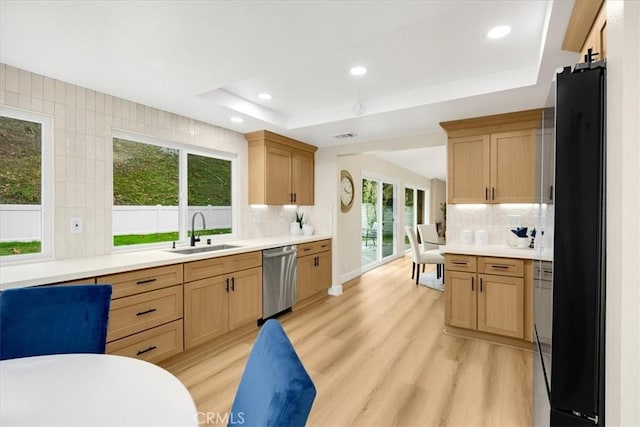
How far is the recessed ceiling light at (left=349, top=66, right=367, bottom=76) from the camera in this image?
2498 millimetres

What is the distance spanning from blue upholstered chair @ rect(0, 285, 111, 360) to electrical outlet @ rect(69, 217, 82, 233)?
1.38 metres

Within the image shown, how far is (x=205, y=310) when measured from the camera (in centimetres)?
278

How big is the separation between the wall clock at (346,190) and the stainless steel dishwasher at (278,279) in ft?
5.81

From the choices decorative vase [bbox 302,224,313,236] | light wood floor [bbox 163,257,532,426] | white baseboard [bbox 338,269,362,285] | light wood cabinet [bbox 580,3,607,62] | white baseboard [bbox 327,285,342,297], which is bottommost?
light wood floor [bbox 163,257,532,426]

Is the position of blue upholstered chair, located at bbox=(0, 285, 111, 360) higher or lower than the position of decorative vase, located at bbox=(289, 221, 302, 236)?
lower

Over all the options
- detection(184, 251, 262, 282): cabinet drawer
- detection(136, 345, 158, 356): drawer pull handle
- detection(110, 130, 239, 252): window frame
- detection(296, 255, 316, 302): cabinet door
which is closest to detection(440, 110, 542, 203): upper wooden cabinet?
detection(296, 255, 316, 302): cabinet door

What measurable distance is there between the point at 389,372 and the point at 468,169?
232 cm

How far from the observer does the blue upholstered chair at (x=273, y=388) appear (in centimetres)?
59

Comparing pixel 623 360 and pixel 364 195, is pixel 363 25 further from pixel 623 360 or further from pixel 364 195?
pixel 364 195

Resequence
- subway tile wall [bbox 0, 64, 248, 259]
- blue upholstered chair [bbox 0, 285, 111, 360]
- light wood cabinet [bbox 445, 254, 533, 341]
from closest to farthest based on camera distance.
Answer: blue upholstered chair [bbox 0, 285, 111, 360] → subway tile wall [bbox 0, 64, 248, 259] → light wood cabinet [bbox 445, 254, 533, 341]

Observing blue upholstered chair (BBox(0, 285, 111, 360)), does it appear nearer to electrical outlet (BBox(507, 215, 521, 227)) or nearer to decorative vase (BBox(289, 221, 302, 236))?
decorative vase (BBox(289, 221, 302, 236))

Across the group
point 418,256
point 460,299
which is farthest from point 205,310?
point 418,256

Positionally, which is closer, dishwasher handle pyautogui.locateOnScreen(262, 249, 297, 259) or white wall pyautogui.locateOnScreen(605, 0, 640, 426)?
white wall pyautogui.locateOnScreen(605, 0, 640, 426)

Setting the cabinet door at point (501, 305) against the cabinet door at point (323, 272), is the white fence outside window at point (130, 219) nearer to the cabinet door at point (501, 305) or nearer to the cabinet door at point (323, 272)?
the cabinet door at point (323, 272)
